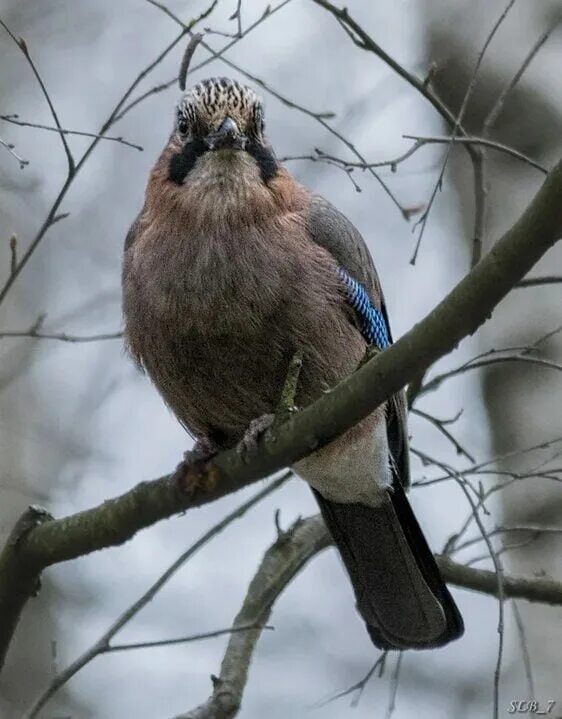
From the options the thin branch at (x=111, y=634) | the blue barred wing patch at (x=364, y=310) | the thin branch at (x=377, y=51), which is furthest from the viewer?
the blue barred wing patch at (x=364, y=310)

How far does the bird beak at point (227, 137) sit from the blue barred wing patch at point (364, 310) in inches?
22.1

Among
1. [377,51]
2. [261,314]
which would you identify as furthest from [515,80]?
[261,314]

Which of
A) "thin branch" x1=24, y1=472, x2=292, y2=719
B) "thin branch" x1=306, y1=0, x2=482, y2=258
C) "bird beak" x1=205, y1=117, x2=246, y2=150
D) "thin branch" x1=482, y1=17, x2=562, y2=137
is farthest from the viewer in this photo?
"bird beak" x1=205, y1=117, x2=246, y2=150

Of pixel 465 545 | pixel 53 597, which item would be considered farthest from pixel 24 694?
pixel 465 545

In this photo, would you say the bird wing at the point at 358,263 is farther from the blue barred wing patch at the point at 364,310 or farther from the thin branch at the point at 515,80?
the thin branch at the point at 515,80

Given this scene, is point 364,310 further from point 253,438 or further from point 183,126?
point 253,438

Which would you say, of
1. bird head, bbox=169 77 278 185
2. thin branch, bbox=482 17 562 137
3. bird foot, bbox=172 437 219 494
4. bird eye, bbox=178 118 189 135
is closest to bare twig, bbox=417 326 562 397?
thin branch, bbox=482 17 562 137

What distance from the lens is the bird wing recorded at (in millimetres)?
4637

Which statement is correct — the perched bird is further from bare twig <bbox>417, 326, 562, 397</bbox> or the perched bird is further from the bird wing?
bare twig <bbox>417, 326, 562, 397</bbox>

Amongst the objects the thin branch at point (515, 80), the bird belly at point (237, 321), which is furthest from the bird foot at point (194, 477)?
the thin branch at point (515, 80)

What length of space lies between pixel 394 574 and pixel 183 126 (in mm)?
1840

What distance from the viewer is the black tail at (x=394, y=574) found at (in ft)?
16.0

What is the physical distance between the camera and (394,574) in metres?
4.97

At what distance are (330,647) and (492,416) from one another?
3.09 meters
